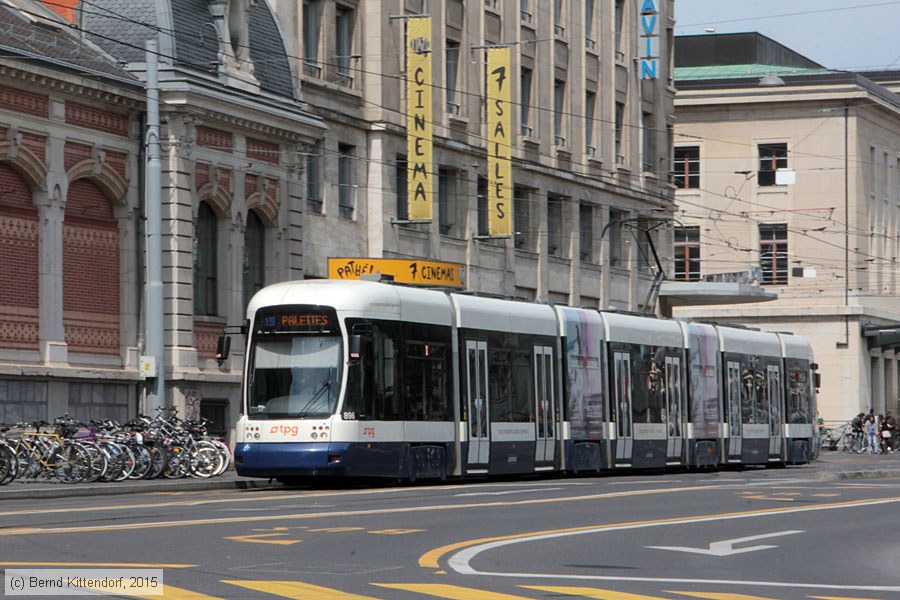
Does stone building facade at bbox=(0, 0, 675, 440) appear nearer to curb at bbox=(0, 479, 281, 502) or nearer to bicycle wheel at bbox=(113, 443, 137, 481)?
bicycle wheel at bbox=(113, 443, 137, 481)

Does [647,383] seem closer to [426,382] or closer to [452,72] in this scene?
[426,382]

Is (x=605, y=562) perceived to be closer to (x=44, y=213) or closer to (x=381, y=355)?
(x=381, y=355)

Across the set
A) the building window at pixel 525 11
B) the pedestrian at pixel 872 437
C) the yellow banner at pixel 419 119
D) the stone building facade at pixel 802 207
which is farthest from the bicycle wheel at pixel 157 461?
the stone building facade at pixel 802 207

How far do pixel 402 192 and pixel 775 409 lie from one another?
1130cm

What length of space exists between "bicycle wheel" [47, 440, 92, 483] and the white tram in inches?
98.7

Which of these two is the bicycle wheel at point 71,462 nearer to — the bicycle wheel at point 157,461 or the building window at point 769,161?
the bicycle wheel at point 157,461

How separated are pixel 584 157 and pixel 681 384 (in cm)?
2011

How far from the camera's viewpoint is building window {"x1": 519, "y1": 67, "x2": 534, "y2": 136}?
176 feet

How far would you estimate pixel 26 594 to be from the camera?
1138 cm

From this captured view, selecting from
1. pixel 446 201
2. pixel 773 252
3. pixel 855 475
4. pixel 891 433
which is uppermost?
pixel 773 252

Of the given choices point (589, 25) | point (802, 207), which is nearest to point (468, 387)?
point (589, 25)

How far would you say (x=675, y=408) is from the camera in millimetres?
37688

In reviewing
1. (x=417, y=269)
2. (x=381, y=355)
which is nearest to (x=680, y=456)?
(x=417, y=269)

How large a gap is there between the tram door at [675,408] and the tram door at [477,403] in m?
7.53
